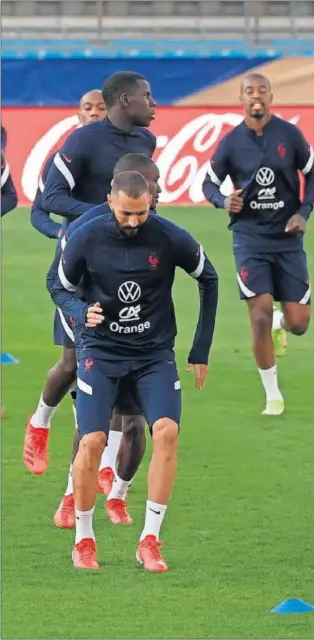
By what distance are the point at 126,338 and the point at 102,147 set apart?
1555 mm

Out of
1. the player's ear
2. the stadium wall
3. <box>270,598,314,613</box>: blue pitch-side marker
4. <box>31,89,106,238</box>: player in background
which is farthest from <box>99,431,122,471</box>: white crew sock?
the stadium wall

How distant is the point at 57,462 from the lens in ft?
33.0

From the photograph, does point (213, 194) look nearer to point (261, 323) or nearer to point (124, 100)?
point (261, 323)

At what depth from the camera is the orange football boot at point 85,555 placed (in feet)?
24.6

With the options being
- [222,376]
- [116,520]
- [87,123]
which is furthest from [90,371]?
[222,376]

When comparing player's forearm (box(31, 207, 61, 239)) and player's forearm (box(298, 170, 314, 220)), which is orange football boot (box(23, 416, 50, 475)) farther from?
player's forearm (box(298, 170, 314, 220))

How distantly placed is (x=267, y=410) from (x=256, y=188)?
1.60 meters

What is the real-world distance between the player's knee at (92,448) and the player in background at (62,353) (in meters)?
1.27

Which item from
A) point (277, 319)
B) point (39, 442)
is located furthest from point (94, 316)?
point (277, 319)

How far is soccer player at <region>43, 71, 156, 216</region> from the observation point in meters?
8.66

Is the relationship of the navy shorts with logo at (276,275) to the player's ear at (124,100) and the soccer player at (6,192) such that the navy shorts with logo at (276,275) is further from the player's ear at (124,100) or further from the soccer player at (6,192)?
the player's ear at (124,100)

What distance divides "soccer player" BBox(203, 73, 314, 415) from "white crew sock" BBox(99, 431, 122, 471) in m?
2.49

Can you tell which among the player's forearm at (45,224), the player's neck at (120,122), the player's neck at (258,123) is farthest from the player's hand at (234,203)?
the player's neck at (120,122)

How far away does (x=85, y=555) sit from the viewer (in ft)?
24.7
